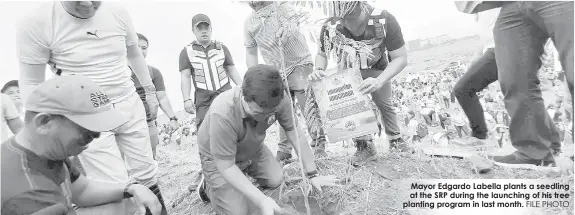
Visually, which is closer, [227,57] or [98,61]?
[98,61]

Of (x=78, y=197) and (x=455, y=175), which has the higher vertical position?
(x=78, y=197)

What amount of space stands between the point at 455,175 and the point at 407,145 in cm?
54

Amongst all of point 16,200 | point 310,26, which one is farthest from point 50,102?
point 310,26

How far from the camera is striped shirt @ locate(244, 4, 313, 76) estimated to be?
7.41 ft

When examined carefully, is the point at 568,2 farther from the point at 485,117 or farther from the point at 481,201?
the point at 481,201

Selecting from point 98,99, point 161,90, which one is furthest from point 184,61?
point 98,99

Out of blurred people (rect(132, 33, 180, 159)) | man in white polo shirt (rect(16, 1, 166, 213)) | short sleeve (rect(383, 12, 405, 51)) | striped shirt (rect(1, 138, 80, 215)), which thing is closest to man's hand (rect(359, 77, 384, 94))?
short sleeve (rect(383, 12, 405, 51))

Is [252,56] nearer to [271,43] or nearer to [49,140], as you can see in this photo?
[271,43]

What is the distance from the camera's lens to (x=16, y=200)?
1118 mm

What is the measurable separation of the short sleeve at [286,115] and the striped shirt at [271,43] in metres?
0.40

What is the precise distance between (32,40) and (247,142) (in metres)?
1.05

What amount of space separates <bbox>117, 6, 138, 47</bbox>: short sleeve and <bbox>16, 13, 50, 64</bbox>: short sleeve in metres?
0.35

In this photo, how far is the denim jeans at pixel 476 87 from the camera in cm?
174

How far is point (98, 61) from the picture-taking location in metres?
1.84
